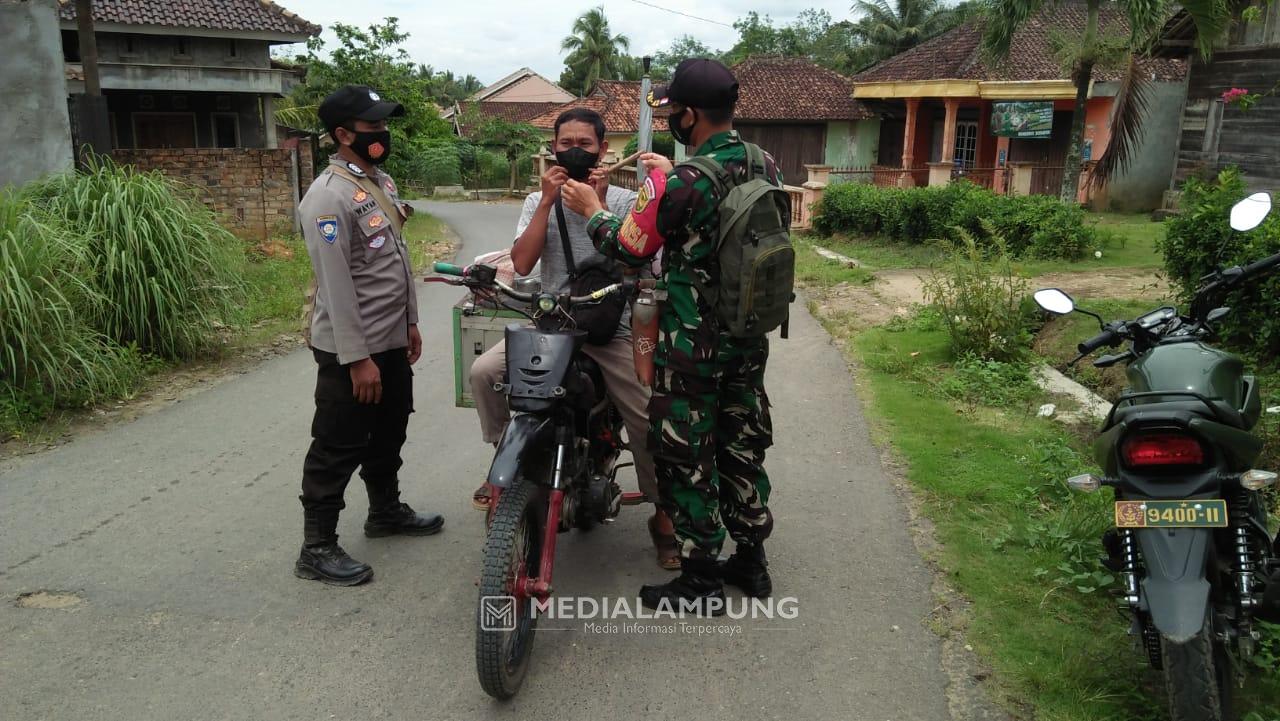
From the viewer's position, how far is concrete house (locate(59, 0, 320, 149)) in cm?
2153

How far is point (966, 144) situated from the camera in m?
27.9

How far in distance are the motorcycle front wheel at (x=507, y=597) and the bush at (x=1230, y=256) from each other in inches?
150

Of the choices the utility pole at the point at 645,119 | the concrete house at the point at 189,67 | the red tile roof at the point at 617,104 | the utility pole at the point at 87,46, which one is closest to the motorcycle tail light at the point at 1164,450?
the utility pole at the point at 645,119

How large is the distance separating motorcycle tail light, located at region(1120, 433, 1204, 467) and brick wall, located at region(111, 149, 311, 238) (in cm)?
1529

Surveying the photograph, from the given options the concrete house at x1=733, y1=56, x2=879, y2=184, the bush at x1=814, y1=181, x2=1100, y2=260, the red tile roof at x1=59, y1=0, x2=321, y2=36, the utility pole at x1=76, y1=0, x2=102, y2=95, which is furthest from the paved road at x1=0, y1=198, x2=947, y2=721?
the concrete house at x1=733, y1=56, x2=879, y2=184

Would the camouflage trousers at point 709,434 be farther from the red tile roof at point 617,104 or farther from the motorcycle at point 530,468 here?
the red tile roof at point 617,104

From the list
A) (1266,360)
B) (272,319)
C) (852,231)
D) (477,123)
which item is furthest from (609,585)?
(477,123)

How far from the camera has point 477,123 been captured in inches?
1708

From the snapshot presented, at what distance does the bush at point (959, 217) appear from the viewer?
13.2m

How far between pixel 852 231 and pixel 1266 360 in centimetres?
1176

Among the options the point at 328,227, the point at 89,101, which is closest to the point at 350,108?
the point at 328,227

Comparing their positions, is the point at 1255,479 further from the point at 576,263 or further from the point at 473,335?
the point at 473,335

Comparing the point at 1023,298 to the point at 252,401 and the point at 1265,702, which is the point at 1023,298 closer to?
the point at 1265,702

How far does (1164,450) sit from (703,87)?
1.88 metres
